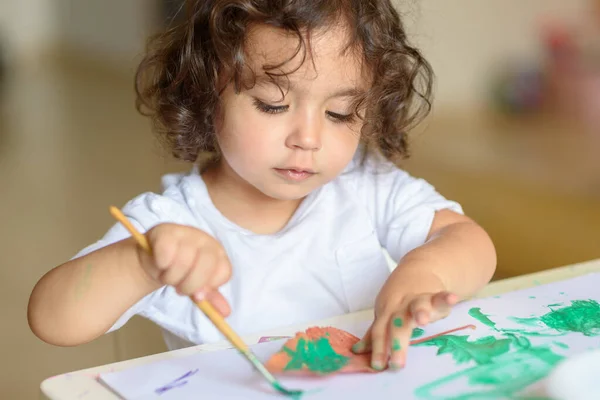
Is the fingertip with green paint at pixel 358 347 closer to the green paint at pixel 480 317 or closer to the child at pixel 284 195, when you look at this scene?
the child at pixel 284 195

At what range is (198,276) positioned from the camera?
0.64m

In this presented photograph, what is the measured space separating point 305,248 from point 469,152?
7.00 feet

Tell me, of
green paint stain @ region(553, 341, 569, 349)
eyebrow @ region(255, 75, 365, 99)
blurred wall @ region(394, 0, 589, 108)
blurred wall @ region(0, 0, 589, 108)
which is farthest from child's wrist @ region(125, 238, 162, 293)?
blurred wall @ region(394, 0, 589, 108)

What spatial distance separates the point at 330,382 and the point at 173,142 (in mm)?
484

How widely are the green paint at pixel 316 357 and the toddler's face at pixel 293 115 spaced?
231mm

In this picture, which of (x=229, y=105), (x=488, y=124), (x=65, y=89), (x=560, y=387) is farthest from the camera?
(x=65, y=89)

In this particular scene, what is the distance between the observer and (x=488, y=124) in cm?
320

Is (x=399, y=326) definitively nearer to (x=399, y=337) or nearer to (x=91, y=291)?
(x=399, y=337)

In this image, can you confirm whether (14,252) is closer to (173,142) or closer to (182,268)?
(173,142)

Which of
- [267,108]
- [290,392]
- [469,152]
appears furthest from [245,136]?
[469,152]

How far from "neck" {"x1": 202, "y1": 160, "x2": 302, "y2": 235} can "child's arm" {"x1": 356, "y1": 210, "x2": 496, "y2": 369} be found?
0.61 ft

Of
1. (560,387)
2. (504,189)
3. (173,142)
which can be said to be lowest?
(504,189)

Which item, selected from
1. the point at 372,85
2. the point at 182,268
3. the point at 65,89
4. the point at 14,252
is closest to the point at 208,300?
the point at 182,268

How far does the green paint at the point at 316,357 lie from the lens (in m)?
0.64
